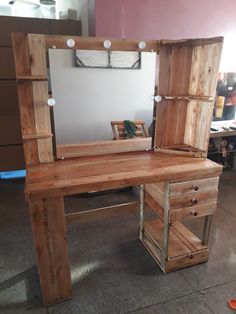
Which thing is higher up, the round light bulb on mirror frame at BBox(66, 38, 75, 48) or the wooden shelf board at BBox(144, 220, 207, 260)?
the round light bulb on mirror frame at BBox(66, 38, 75, 48)

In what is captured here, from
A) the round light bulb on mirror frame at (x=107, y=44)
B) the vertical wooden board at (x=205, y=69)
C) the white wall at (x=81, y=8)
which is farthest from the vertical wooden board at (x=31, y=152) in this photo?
the white wall at (x=81, y=8)

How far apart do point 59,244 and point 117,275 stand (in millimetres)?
601

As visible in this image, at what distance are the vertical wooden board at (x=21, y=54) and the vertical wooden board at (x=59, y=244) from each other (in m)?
0.80

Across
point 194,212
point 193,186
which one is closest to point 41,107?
point 193,186

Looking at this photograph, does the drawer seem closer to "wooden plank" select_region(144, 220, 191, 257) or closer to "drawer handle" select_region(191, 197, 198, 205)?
"drawer handle" select_region(191, 197, 198, 205)

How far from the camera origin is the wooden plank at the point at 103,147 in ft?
6.07

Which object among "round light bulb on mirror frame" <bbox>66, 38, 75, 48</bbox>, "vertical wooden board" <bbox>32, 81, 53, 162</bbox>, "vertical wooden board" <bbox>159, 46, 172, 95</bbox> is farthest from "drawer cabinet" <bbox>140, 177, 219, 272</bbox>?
"round light bulb on mirror frame" <bbox>66, 38, 75, 48</bbox>

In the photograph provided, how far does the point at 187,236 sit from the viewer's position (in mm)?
2053

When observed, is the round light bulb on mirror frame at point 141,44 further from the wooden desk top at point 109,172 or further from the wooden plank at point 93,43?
the wooden desk top at point 109,172

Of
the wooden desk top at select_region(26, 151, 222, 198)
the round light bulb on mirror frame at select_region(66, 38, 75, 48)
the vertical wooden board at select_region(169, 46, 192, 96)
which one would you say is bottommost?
the wooden desk top at select_region(26, 151, 222, 198)

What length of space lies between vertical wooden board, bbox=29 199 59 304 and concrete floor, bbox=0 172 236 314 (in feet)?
0.34

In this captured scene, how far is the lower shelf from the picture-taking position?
185cm

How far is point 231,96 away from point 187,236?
2.25 m

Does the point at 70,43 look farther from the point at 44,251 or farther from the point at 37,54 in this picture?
the point at 44,251
